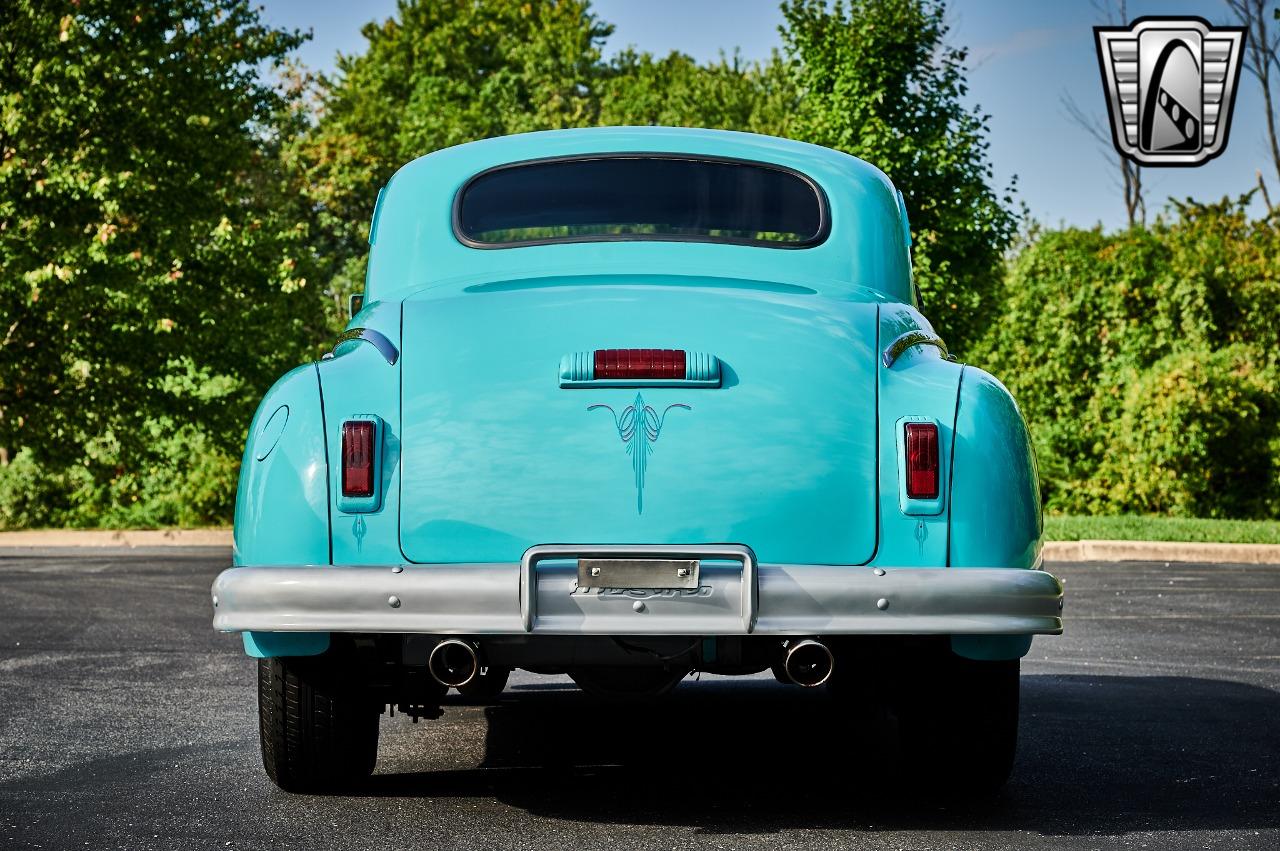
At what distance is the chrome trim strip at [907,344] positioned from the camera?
4.65 metres

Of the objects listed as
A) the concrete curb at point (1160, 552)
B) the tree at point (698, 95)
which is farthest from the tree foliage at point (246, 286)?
the tree at point (698, 95)

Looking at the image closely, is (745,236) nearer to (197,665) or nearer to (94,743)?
(94,743)

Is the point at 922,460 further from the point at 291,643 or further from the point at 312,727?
the point at 312,727

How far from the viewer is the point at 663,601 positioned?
4.27 metres

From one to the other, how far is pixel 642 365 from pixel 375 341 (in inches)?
30.8

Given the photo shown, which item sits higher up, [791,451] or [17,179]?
[17,179]

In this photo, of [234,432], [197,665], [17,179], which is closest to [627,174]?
[197,665]

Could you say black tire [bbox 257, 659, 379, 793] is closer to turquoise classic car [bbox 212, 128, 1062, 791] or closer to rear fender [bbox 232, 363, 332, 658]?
turquoise classic car [bbox 212, 128, 1062, 791]

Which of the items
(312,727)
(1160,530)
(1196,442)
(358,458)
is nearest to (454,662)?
(358,458)

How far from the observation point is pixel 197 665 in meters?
8.69

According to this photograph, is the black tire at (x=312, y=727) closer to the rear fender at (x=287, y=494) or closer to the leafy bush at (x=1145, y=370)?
the rear fender at (x=287, y=494)

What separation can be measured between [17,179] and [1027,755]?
55.0 feet
